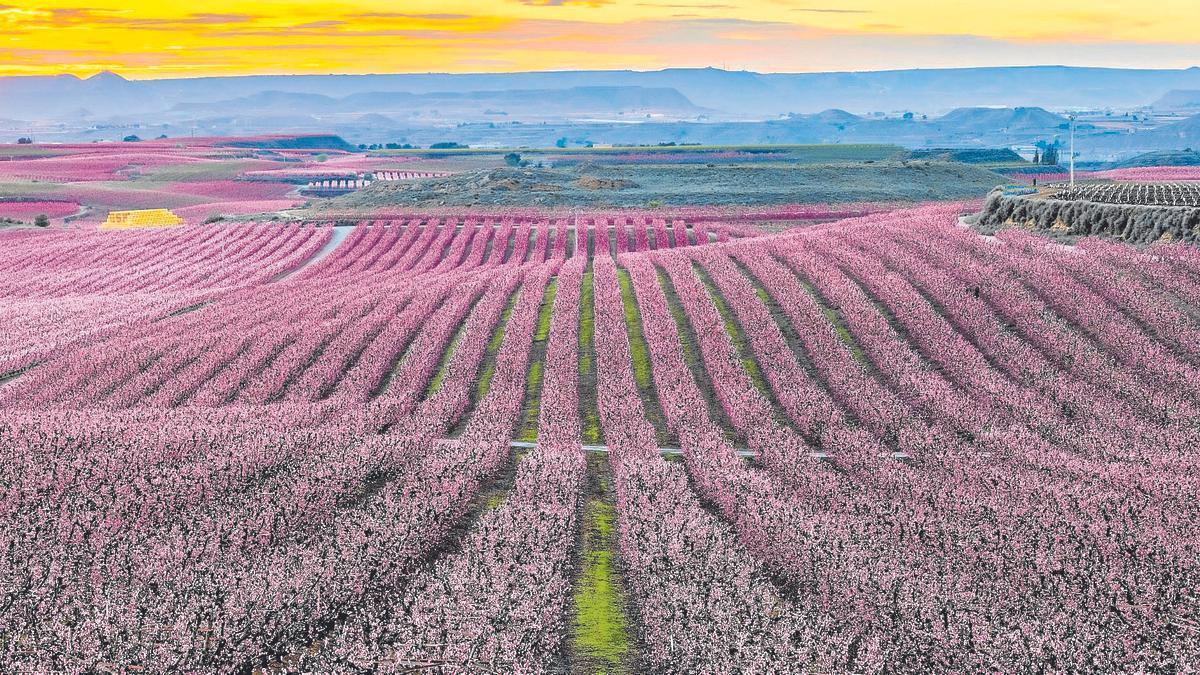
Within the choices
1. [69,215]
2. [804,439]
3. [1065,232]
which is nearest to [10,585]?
[804,439]

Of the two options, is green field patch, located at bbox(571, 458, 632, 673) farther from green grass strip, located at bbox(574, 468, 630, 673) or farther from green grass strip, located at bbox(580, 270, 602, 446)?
green grass strip, located at bbox(580, 270, 602, 446)

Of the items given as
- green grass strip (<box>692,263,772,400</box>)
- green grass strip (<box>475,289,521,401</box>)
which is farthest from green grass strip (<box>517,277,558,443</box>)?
green grass strip (<box>692,263,772,400</box>)

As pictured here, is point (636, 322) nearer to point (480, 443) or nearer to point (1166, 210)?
point (480, 443)

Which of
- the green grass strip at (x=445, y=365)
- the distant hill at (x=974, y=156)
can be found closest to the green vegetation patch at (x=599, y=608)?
the green grass strip at (x=445, y=365)

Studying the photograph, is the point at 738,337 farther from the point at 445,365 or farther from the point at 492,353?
the point at 445,365

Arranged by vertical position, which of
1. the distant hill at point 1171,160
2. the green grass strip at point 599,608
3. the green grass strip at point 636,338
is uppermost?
the distant hill at point 1171,160

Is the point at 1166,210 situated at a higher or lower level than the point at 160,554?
higher

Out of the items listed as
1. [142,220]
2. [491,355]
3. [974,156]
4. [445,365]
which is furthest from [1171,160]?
[445,365]

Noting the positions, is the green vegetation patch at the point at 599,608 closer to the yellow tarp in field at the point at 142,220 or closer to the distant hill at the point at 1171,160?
the yellow tarp in field at the point at 142,220
